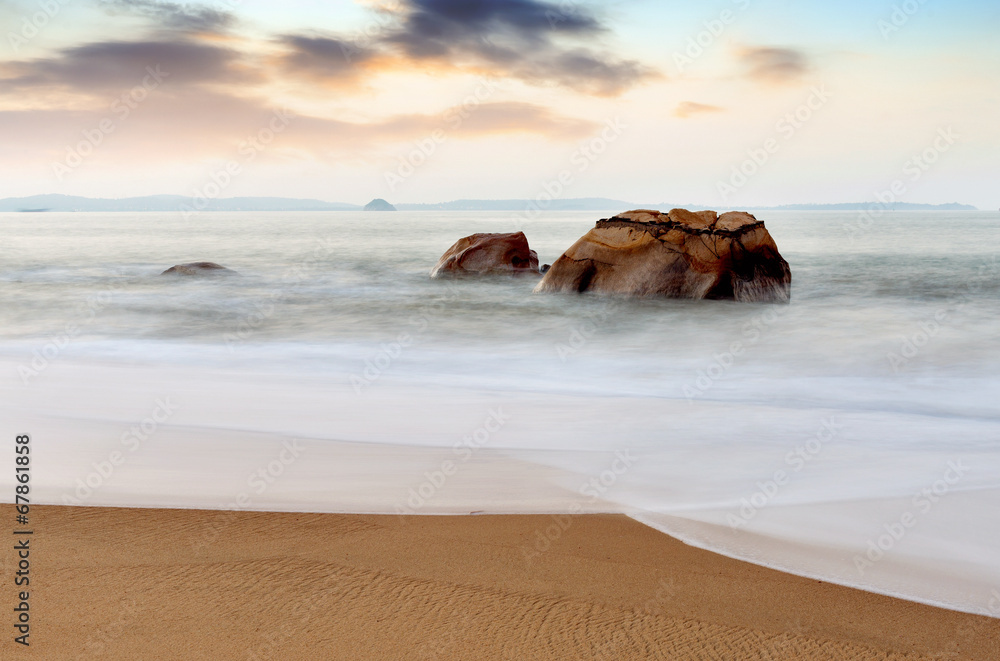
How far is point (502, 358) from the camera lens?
11.1 m

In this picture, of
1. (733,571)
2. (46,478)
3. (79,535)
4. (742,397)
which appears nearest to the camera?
(733,571)

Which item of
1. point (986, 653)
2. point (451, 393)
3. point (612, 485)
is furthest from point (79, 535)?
point (451, 393)

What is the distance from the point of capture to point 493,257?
1909cm

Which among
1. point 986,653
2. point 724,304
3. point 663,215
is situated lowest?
point 986,653

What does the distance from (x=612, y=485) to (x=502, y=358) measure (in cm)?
609

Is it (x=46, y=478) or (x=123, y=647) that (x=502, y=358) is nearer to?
(x=46, y=478)
